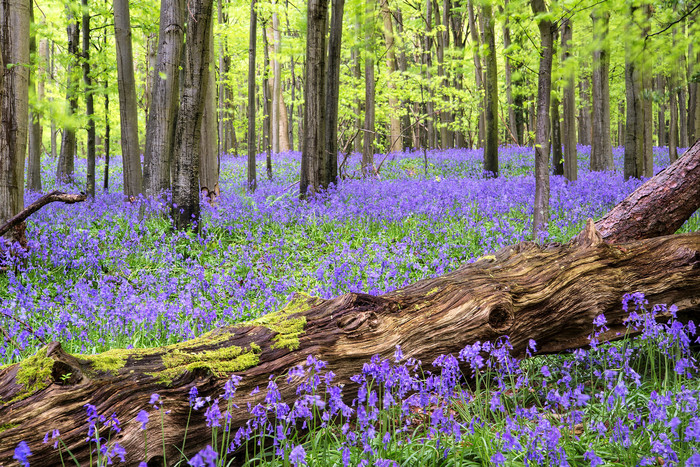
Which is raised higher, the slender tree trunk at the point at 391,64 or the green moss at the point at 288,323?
Answer: the slender tree trunk at the point at 391,64

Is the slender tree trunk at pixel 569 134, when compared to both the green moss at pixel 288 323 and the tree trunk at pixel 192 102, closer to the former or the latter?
the tree trunk at pixel 192 102

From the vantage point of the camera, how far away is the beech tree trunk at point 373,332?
7.60 ft

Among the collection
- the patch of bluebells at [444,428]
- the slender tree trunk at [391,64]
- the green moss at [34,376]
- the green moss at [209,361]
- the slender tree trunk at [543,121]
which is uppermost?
the slender tree trunk at [391,64]

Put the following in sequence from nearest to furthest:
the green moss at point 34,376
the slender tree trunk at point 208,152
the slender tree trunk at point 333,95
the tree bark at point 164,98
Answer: the green moss at point 34,376, the tree bark at point 164,98, the slender tree trunk at point 208,152, the slender tree trunk at point 333,95

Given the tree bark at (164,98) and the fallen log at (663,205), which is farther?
the tree bark at (164,98)

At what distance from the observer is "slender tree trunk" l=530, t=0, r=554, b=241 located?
6.57 m

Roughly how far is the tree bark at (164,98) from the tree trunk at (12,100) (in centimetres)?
236

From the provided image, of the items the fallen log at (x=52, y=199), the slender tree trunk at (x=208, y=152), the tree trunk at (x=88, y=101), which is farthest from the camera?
the tree trunk at (x=88, y=101)

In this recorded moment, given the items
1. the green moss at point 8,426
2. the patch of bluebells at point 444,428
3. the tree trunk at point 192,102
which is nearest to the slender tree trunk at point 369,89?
the tree trunk at point 192,102

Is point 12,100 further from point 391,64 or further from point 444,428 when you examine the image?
point 391,64

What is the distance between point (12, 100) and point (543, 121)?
675 centimetres

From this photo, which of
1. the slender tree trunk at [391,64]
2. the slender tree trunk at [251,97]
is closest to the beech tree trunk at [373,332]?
the slender tree trunk at [251,97]

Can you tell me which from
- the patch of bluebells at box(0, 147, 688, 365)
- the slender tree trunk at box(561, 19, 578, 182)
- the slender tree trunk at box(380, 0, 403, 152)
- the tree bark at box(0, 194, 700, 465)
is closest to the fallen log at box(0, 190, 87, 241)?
the patch of bluebells at box(0, 147, 688, 365)

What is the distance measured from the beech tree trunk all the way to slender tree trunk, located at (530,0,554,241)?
6.76ft
